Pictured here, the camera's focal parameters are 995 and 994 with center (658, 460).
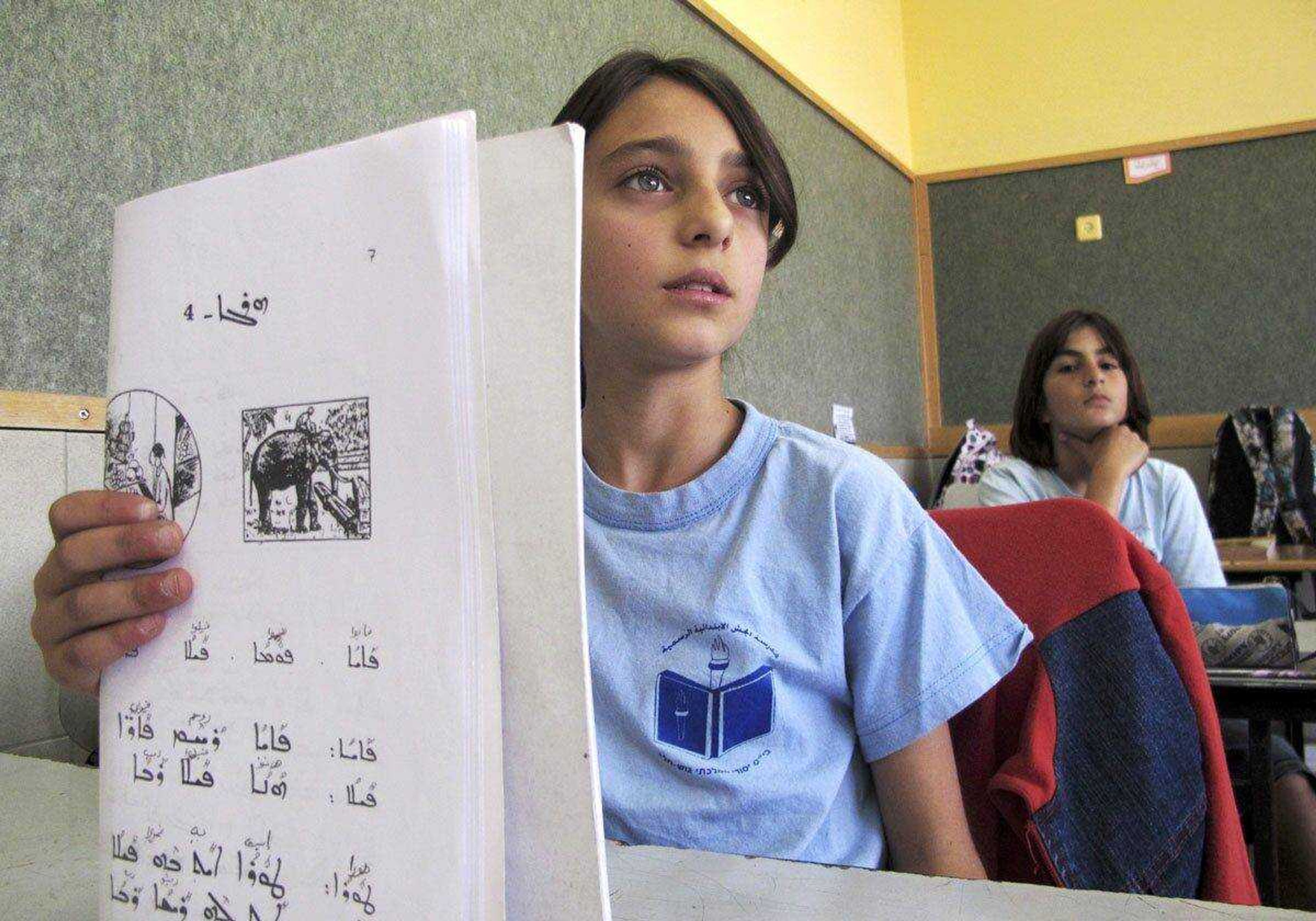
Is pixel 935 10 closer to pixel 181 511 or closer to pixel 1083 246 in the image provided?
pixel 1083 246

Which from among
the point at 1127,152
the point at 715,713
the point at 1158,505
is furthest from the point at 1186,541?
the point at 1127,152

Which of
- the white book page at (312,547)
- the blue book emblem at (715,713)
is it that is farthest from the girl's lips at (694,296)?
the white book page at (312,547)

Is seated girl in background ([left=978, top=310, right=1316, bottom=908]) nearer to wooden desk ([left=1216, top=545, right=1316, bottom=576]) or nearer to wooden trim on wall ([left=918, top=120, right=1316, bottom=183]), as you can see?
wooden desk ([left=1216, top=545, right=1316, bottom=576])

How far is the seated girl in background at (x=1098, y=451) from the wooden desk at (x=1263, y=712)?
0.78m

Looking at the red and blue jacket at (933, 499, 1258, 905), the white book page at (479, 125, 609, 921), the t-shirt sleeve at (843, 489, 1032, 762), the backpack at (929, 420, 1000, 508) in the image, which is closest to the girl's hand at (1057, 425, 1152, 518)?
the backpack at (929, 420, 1000, 508)

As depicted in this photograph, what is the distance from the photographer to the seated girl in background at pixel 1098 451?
183 centimetres

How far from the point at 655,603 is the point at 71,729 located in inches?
20.9

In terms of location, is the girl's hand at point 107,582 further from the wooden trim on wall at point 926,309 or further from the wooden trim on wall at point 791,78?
the wooden trim on wall at point 926,309

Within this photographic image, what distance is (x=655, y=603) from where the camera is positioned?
0.65 m

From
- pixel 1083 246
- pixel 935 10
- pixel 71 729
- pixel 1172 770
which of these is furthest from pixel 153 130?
pixel 935 10

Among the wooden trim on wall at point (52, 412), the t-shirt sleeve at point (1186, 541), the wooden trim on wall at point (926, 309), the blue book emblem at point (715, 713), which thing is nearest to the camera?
the blue book emblem at point (715, 713)

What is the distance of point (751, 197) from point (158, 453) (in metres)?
0.50

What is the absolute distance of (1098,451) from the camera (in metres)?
1.96

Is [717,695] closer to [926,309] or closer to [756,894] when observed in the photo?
[756,894]
